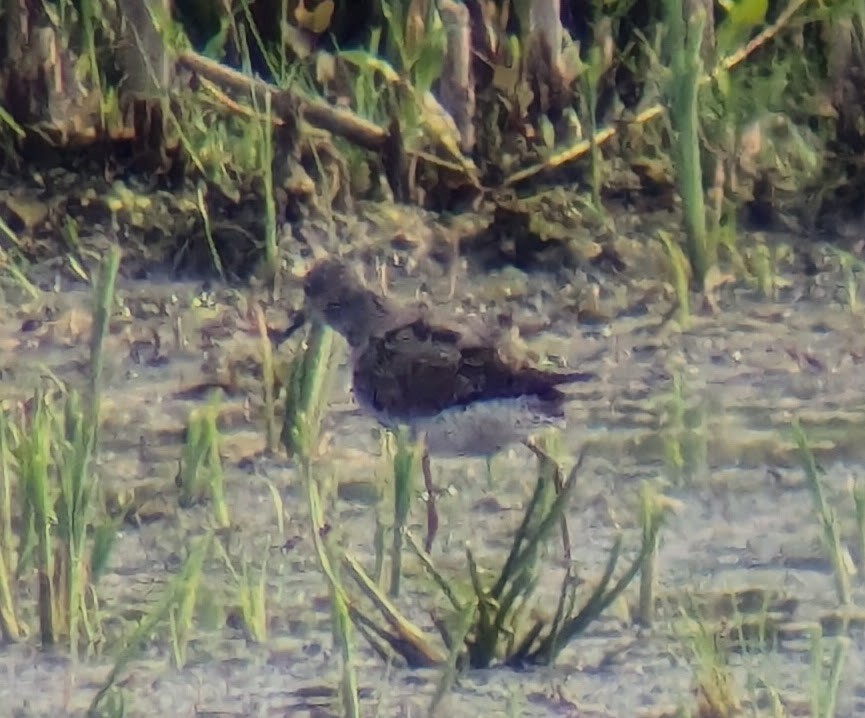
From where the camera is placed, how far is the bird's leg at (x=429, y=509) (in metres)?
2.59

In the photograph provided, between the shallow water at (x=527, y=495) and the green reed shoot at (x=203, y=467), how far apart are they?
3 centimetres

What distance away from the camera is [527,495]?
9.04 feet

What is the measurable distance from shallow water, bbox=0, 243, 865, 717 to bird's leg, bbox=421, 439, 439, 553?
3 cm

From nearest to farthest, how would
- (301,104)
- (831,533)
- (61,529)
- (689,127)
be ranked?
1. (61,529)
2. (831,533)
3. (689,127)
4. (301,104)

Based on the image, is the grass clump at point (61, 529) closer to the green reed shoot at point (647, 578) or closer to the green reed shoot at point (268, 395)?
the green reed shoot at point (268, 395)

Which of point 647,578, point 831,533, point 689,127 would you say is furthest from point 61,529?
point 689,127

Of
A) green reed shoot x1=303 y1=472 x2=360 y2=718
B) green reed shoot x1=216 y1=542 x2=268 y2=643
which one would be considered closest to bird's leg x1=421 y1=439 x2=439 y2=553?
green reed shoot x1=216 y1=542 x2=268 y2=643

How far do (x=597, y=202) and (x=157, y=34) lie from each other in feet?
2.97

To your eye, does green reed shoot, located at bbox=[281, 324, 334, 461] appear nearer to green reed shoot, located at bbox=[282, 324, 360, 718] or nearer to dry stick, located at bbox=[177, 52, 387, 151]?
green reed shoot, located at bbox=[282, 324, 360, 718]

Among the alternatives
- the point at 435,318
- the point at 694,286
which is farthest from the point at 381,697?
the point at 694,286

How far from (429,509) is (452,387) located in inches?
13.2

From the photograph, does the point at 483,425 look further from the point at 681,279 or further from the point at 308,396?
the point at 681,279

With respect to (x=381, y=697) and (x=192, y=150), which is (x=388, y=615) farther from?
(x=192, y=150)

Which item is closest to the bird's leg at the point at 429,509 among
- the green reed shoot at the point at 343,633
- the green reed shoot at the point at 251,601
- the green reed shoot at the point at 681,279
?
the green reed shoot at the point at 251,601
